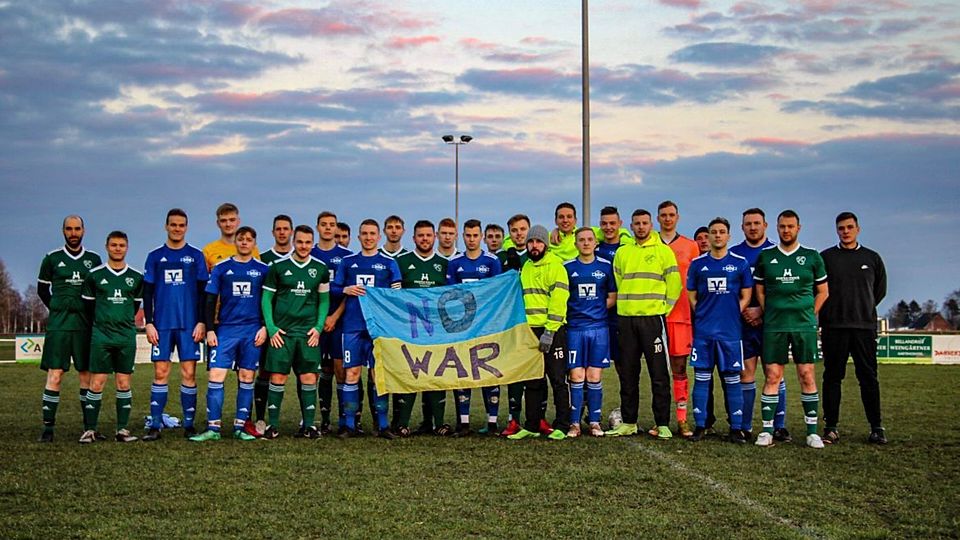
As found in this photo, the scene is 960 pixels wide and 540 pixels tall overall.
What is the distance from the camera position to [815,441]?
956 centimetres

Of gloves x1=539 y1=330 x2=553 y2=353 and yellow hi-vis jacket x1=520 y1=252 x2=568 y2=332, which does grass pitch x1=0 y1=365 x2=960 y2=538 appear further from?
yellow hi-vis jacket x1=520 y1=252 x2=568 y2=332

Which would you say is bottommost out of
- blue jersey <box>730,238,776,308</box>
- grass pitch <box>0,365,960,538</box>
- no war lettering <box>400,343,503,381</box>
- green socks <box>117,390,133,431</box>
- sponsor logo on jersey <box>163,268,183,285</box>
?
grass pitch <box>0,365,960,538</box>

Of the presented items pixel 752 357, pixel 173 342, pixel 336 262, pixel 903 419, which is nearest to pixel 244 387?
pixel 173 342

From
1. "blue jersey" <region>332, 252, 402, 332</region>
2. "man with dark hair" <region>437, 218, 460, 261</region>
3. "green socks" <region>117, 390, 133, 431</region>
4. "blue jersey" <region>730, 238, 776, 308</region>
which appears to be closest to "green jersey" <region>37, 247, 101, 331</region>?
"green socks" <region>117, 390, 133, 431</region>

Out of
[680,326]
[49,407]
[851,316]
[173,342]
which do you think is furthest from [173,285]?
[851,316]

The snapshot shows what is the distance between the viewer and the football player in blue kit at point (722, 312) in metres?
9.67

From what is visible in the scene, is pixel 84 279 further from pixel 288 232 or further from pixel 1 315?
pixel 1 315

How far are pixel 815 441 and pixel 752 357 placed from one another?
1.03 m

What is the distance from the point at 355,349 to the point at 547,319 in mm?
2071

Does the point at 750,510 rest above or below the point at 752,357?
below

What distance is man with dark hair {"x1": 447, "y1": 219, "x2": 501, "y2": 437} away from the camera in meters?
10.5

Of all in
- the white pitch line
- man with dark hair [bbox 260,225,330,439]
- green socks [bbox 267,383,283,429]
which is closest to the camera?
the white pitch line

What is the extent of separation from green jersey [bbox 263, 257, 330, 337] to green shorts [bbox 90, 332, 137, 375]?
1533 millimetres

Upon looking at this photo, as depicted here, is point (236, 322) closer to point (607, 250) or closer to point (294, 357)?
point (294, 357)
